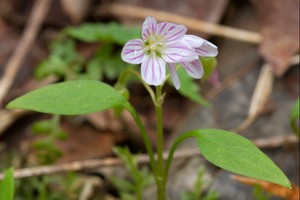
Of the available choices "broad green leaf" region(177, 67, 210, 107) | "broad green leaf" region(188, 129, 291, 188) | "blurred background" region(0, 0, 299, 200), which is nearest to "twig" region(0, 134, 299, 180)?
"blurred background" region(0, 0, 299, 200)

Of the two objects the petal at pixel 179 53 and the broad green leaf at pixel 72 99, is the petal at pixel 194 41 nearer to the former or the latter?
the petal at pixel 179 53

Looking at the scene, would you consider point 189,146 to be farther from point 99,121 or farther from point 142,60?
point 142,60

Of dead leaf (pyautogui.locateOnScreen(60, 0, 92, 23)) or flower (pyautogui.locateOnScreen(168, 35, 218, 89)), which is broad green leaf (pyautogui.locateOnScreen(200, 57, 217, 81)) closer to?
flower (pyautogui.locateOnScreen(168, 35, 218, 89))

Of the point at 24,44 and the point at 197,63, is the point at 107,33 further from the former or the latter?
the point at 197,63

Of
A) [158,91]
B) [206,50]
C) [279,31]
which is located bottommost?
[279,31]

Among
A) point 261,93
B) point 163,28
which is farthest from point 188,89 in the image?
point 163,28

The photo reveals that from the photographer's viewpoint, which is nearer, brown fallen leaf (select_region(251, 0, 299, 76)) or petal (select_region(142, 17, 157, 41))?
petal (select_region(142, 17, 157, 41))

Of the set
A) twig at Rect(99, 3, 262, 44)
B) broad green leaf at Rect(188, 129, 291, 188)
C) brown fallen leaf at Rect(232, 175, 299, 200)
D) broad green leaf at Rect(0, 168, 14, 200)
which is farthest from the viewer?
twig at Rect(99, 3, 262, 44)
